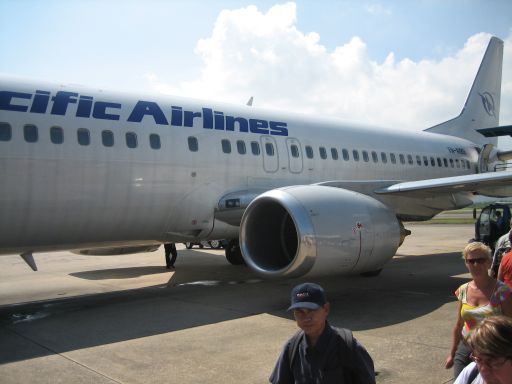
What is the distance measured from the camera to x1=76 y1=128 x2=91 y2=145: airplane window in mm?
7679

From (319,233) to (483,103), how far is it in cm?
1387

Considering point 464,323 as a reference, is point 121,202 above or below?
above

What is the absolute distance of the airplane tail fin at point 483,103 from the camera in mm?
17203

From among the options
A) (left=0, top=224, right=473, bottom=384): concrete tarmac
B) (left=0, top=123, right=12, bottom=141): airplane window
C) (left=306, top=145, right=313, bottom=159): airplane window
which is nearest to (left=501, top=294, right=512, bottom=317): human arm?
(left=0, top=224, right=473, bottom=384): concrete tarmac

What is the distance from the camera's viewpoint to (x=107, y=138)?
314 inches

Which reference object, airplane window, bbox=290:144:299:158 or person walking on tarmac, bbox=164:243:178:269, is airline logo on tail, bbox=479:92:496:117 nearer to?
airplane window, bbox=290:144:299:158

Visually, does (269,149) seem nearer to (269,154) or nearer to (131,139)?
(269,154)

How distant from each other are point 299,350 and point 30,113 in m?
6.23

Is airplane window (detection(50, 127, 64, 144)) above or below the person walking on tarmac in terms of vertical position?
above

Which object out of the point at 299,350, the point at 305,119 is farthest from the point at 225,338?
the point at 305,119

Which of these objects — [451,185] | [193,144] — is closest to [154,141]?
[193,144]

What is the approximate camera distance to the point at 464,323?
11.7 ft

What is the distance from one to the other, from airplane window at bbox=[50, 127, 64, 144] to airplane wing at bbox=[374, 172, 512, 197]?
596cm

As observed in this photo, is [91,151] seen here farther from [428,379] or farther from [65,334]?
[428,379]
